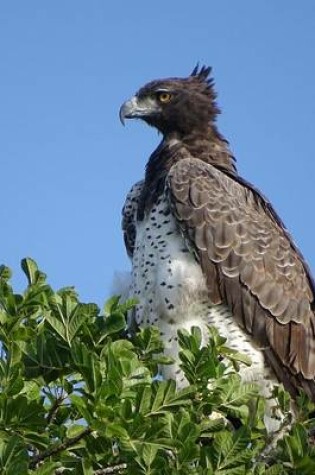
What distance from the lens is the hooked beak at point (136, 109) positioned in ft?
36.7

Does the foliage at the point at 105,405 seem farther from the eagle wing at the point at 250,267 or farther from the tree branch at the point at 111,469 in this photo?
the eagle wing at the point at 250,267

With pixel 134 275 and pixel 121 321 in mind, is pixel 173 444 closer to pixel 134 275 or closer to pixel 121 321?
pixel 121 321

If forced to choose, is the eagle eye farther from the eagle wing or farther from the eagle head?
the eagle wing

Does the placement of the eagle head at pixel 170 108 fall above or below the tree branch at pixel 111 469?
above

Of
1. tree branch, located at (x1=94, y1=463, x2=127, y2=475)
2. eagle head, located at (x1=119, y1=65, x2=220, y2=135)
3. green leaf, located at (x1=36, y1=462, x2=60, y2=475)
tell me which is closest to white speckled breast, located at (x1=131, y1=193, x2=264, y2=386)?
eagle head, located at (x1=119, y1=65, x2=220, y2=135)

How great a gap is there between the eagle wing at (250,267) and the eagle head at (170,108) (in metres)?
0.64

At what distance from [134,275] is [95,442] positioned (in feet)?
12.2

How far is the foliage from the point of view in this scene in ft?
20.7

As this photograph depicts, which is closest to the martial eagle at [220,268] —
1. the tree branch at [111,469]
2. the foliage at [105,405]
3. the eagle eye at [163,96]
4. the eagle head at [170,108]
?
the eagle head at [170,108]

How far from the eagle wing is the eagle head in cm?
64

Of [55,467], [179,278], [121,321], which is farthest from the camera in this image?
[179,278]

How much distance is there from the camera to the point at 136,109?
11234 millimetres

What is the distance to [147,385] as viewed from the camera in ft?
21.4

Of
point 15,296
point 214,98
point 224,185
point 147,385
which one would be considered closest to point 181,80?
point 214,98
